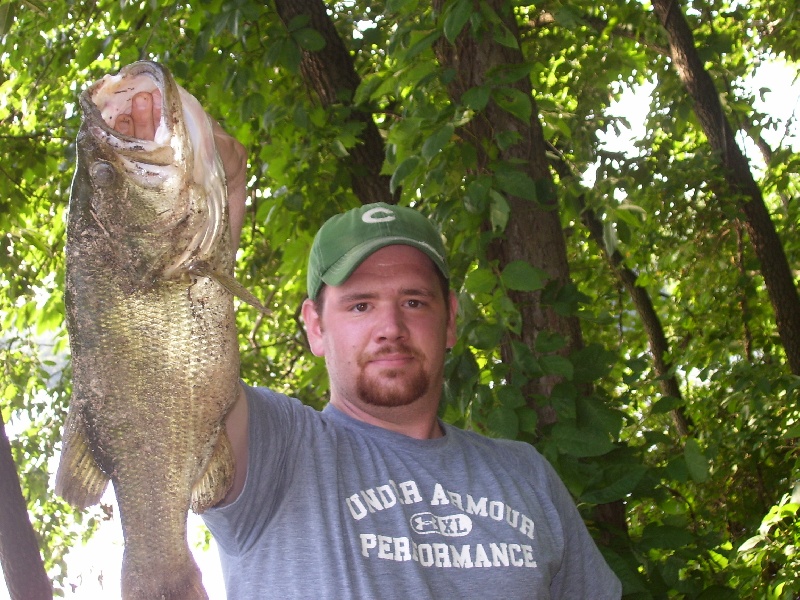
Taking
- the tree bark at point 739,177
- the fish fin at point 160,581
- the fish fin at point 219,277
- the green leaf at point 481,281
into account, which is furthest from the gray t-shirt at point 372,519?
the tree bark at point 739,177

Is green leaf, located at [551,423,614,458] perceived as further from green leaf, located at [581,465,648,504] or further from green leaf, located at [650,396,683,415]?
green leaf, located at [650,396,683,415]

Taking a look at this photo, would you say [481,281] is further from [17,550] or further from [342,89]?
[342,89]

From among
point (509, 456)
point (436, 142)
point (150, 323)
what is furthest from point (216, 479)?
point (436, 142)

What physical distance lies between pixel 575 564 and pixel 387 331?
2.54ft

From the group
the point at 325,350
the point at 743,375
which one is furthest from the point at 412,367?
the point at 743,375

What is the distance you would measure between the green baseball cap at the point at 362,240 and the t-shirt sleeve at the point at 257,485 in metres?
0.46

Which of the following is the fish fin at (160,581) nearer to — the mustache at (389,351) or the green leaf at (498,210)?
the mustache at (389,351)

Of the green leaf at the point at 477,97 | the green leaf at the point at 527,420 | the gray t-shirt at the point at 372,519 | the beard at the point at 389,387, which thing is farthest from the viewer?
the green leaf at the point at 477,97

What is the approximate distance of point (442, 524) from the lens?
2.10 meters

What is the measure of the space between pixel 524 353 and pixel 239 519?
1748mm

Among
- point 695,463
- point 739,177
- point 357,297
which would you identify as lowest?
point 695,463

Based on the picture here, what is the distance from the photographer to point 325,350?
8.07 feet

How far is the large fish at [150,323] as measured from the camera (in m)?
1.68

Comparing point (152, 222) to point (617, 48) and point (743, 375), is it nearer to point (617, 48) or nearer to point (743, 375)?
point (743, 375)
